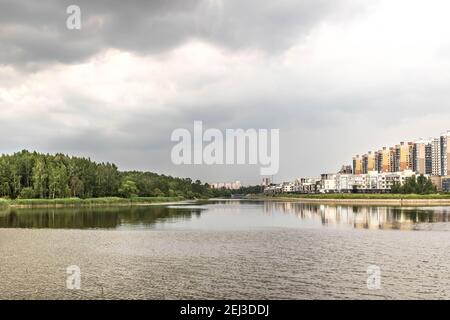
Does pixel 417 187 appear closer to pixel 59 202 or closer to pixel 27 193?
pixel 59 202

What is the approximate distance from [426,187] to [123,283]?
177 m

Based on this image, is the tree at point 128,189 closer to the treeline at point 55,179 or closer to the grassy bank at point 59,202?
the treeline at point 55,179

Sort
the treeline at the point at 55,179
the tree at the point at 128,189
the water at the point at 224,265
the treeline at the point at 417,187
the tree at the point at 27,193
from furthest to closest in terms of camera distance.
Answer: the tree at the point at 128,189 → the treeline at the point at 417,187 → the treeline at the point at 55,179 → the tree at the point at 27,193 → the water at the point at 224,265

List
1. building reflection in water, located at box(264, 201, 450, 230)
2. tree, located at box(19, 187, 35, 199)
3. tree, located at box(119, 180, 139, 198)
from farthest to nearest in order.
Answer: tree, located at box(119, 180, 139, 198)
tree, located at box(19, 187, 35, 199)
building reflection in water, located at box(264, 201, 450, 230)

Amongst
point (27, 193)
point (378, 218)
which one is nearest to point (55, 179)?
point (27, 193)

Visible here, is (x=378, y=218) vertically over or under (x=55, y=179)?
under

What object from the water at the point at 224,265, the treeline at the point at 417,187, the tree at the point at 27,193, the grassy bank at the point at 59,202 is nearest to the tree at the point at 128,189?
the grassy bank at the point at 59,202

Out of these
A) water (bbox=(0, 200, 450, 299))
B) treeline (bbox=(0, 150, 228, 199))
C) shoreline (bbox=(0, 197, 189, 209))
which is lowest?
shoreline (bbox=(0, 197, 189, 209))

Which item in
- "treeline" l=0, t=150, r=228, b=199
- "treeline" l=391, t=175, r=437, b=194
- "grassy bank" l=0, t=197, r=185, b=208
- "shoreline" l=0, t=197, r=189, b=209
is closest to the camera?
"shoreline" l=0, t=197, r=189, b=209

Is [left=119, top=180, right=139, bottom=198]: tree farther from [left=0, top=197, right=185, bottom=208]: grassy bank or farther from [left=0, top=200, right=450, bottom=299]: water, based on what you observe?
[left=0, top=200, right=450, bottom=299]: water

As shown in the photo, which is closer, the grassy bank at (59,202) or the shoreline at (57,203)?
the shoreline at (57,203)

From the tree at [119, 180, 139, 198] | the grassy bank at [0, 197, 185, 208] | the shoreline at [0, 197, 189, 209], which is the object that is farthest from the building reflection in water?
the tree at [119, 180, 139, 198]

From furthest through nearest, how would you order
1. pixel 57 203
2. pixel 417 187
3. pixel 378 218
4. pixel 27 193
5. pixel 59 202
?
pixel 417 187
pixel 27 193
pixel 59 202
pixel 57 203
pixel 378 218

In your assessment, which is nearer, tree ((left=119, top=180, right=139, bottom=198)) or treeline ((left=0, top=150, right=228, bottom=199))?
treeline ((left=0, top=150, right=228, bottom=199))
